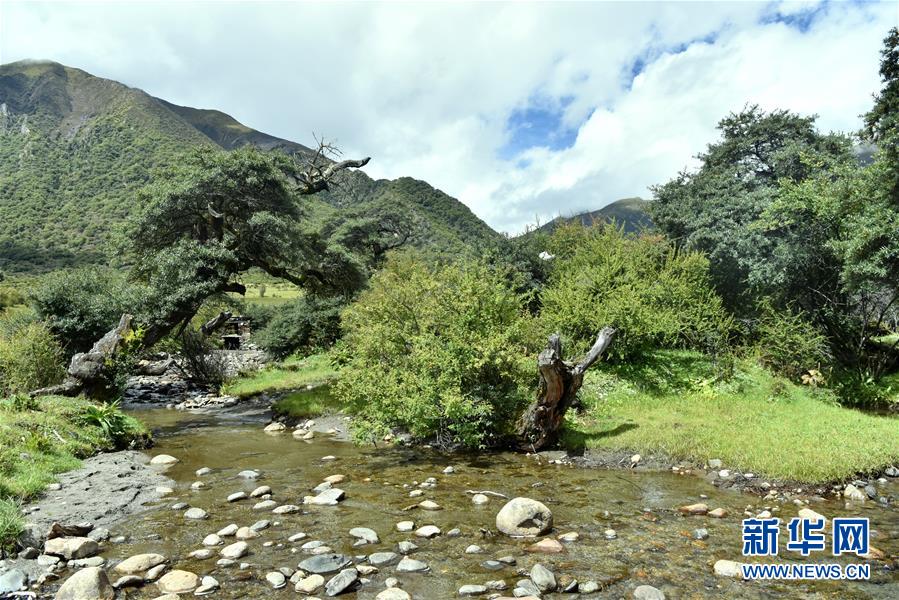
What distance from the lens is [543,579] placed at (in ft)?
20.7

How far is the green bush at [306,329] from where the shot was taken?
1426 inches

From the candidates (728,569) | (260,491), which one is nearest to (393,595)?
(728,569)

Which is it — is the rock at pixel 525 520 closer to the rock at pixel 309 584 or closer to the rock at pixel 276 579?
the rock at pixel 309 584

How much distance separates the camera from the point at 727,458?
38.3 feet

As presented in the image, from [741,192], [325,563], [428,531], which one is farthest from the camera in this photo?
[741,192]

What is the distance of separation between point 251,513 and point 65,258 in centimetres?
10598

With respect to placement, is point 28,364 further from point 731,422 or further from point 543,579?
point 731,422

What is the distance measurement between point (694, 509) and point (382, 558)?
18.7 feet

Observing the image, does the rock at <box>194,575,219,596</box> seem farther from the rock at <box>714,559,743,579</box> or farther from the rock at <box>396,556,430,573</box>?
the rock at <box>714,559,743,579</box>

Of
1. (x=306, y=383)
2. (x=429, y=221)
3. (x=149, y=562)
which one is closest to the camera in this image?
(x=149, y=562)

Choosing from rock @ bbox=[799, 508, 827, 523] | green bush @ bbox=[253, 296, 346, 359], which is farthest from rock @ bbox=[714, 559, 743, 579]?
green bush @ bbox=[253, 296, 346, 359]

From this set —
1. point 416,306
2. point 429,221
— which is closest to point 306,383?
point 416,306

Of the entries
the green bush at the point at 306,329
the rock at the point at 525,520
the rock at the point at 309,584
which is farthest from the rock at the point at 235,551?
the green bush at the point at 306,329

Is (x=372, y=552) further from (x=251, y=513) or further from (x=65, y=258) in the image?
(x=65, y=258)
